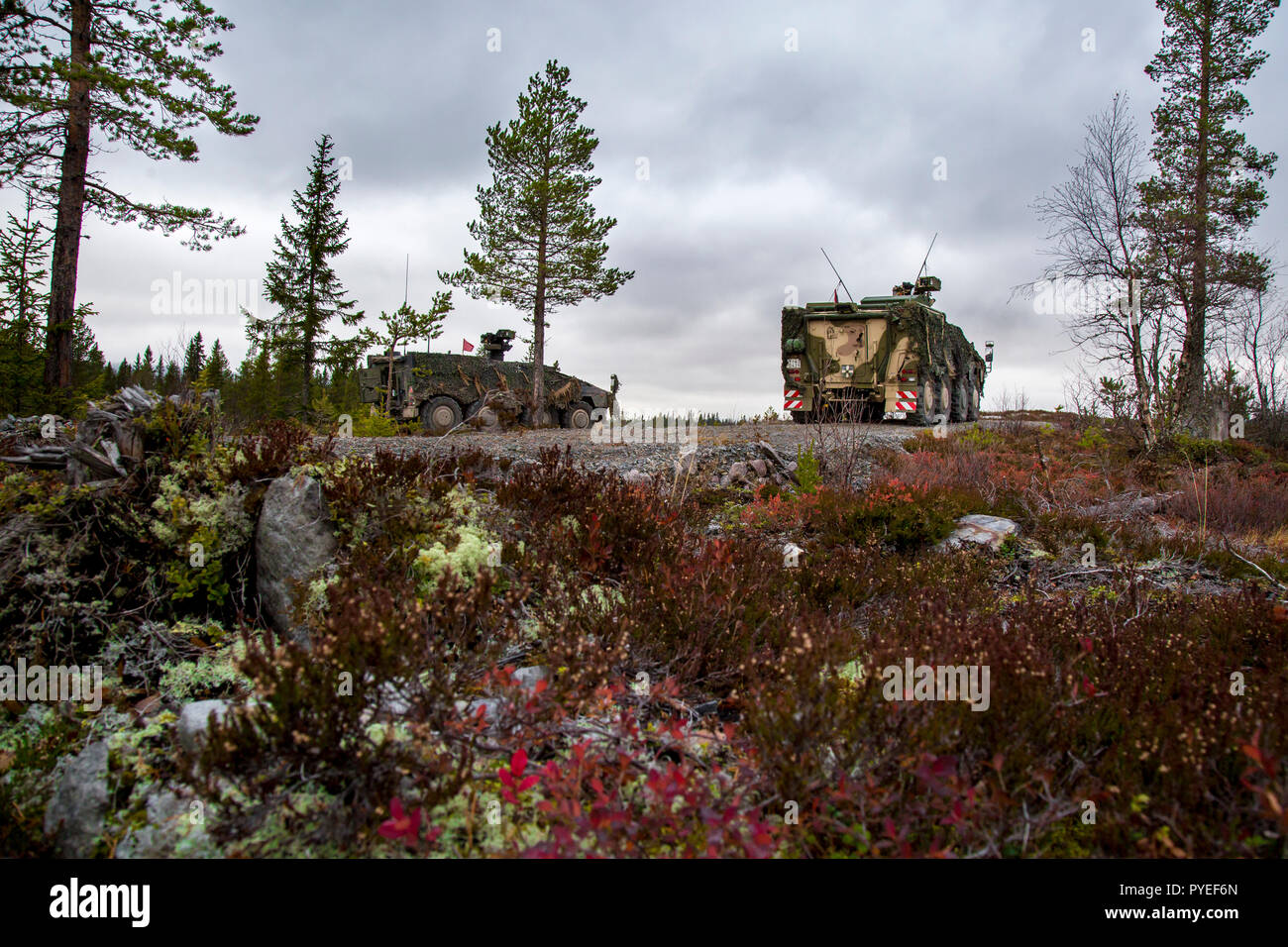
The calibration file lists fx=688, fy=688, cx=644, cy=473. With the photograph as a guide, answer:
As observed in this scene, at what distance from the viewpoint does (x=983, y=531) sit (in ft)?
20.6

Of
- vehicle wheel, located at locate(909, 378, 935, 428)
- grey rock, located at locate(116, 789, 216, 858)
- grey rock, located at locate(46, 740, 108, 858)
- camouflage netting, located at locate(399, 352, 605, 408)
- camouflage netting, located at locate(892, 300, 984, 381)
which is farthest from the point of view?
camouflage netting, located at locate(399, 352, 605, 408)

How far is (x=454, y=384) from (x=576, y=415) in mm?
5372

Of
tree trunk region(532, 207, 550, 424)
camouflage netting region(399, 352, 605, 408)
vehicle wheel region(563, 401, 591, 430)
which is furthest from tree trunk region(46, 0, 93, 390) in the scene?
vehicle wheel region(563, 401, 591, 430)

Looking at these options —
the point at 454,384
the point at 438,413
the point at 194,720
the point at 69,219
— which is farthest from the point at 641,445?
the point at 454,384

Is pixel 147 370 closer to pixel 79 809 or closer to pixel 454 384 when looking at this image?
pixel 454 384

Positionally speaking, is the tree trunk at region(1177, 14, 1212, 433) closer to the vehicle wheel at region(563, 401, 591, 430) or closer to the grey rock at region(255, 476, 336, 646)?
the grey rock at region(255, 476, 336, 646)

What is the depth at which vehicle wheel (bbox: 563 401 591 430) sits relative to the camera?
985 inches

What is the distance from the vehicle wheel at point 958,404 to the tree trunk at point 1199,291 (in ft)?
18.4

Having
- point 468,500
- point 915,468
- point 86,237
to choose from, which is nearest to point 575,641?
point 468,500

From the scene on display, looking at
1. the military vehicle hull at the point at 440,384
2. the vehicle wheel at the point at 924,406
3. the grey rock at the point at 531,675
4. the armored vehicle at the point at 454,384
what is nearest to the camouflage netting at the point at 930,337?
the vehicle wheel at the point at 924,406

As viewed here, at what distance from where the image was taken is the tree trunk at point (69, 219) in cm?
1177

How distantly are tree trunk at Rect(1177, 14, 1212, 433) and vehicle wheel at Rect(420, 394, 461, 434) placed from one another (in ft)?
56.2

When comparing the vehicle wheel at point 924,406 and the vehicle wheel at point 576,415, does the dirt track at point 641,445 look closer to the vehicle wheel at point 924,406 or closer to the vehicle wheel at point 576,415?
the vehicle wheel at point 924,406
